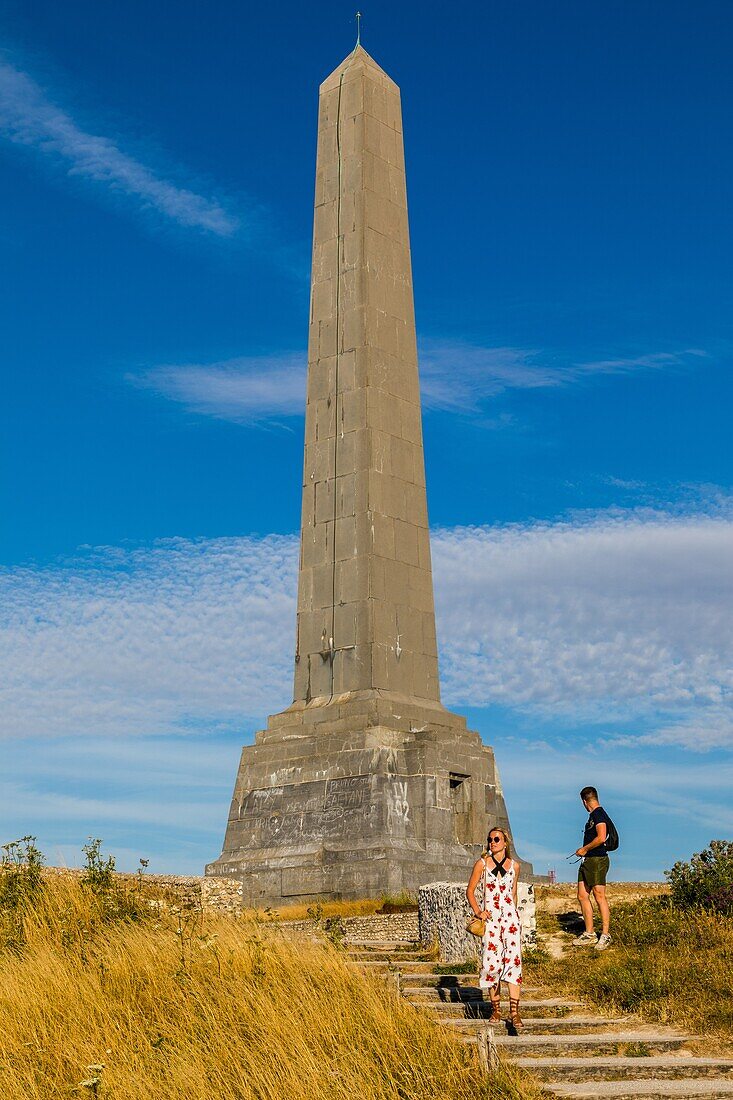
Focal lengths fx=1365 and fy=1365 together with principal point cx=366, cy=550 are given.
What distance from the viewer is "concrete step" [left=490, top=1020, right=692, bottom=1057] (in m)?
11.8

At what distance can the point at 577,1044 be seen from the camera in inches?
472

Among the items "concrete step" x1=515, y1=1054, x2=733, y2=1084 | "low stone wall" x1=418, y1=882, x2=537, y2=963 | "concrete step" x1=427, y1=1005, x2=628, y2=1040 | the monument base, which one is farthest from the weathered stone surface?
the monument base

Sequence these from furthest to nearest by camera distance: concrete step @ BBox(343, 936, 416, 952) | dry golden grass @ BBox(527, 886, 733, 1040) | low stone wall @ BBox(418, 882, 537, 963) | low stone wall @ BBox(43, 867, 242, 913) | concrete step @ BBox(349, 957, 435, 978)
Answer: low stone wall @ BBox(43, 867, 242, 913) → concrete step @ BBox(343, 936, 416, 952) → low stone wall @ BBox(418, 882, 537, 963) → concrete step @ BBox(349, 957, 435, 978) → dry golden grass @ BBox(527, 886, 733, 1040)

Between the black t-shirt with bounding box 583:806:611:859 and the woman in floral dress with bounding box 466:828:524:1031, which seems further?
the black t-shirt with bounding box 583:806:611:859

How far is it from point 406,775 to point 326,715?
2005 millimetres

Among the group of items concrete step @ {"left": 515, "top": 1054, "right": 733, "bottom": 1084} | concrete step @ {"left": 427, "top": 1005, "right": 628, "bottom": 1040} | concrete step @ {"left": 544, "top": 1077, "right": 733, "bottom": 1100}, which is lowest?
concrete step @ {"left": 544, "top": 1077, "right": 733, "bottom": 1100}

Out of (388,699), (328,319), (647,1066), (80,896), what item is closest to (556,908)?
(388,699)

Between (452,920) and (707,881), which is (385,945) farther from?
(707,881)

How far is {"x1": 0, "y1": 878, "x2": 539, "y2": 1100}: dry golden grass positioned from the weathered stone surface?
221 centimetres

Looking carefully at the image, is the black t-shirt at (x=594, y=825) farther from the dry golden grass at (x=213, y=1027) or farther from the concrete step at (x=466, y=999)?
the dry golden grass at (x=213, y=1027)

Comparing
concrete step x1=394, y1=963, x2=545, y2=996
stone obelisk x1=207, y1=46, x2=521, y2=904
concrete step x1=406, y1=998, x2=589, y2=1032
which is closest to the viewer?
concrete step x1=406, y1=998, x2=589, y2=1032

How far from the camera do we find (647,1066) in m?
11.6

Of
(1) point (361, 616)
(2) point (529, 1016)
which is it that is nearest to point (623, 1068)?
(2) point (529, 1016)

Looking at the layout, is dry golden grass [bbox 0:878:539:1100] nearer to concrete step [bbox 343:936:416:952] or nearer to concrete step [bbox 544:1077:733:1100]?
concrete step [bbox 544:1077:733:1100]
